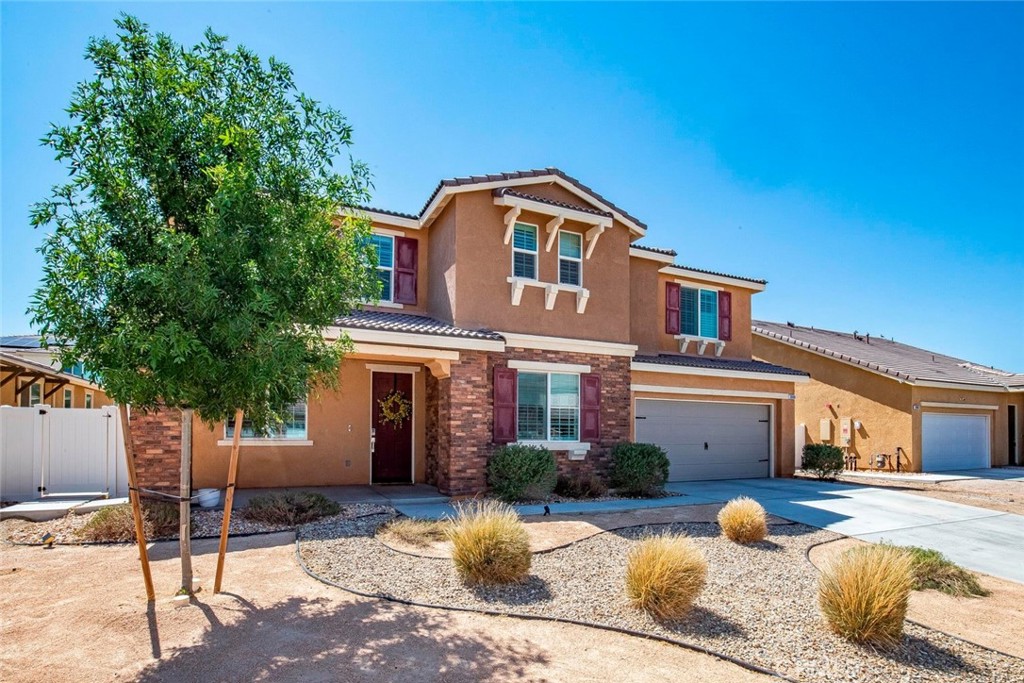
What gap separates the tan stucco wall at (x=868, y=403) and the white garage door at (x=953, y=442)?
0.34 meters

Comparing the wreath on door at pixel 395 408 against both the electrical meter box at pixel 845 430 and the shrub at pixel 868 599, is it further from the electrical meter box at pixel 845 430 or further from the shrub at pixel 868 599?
the electrical meter box at pixel 845 430

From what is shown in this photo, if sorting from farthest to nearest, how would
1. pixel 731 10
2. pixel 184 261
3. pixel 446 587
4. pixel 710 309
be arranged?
pixel 710 309
pixel 731 10
pixel 446 587
pixel 184 261

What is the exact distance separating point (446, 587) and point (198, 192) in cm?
495

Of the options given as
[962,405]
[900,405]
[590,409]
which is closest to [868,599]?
[590,409]

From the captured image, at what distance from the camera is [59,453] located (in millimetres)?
10867

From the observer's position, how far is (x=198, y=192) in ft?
19.0

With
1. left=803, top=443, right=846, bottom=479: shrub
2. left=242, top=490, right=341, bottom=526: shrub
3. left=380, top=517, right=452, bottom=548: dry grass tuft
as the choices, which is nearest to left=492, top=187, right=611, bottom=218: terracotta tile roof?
left=380, top=517, right=452, bottom=548: dry grass tuft

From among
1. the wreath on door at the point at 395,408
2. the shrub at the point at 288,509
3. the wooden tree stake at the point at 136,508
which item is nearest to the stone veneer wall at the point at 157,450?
the shrub at the point at 288,509

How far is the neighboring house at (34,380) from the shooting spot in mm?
13326

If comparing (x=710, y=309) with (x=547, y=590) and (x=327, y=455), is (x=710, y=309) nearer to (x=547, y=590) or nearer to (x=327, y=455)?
(x=327, y=455)

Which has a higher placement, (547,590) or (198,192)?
(198,192)

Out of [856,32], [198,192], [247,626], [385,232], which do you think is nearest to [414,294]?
[385,232]

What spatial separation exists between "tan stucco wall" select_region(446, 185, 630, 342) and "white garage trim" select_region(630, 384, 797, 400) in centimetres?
170

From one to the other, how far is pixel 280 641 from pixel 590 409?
9.22 metres
